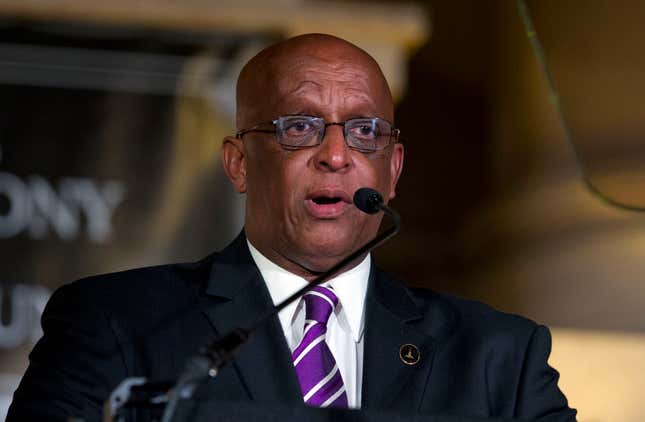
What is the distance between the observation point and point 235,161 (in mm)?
1985

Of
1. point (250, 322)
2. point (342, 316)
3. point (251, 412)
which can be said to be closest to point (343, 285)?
point (342, 316)

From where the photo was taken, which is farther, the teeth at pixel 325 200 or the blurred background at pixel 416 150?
the blurred background at pixel 416 150

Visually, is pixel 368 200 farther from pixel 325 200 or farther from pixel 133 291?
pixel 133 291

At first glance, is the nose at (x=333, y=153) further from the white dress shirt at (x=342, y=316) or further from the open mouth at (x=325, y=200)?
the white dress shirt at (x=342, y=316)

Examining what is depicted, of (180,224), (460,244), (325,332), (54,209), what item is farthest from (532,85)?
(325,332)

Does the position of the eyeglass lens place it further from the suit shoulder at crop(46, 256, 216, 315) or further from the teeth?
the suit shoulder at crop(46, 256, 216, 315)

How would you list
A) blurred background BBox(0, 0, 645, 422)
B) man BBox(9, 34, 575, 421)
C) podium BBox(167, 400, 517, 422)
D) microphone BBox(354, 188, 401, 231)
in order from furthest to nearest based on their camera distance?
blurred background BBox(0, 0, 645, 422)
man BBox(9, 34, 575, 421)
microphone BBox(354, 188, 401, 231)
podium BBox(167, 400, 517, 422)

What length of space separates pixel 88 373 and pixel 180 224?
1.10 metres

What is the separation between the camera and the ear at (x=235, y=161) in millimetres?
1973

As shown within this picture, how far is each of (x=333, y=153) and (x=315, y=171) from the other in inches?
1.6

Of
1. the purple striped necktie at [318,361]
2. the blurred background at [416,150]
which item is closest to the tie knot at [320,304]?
the purple striped necktie at [318,361]

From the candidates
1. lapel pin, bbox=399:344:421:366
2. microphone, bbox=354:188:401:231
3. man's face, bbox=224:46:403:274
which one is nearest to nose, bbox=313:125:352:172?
man's face, bbox=224:46:403:274

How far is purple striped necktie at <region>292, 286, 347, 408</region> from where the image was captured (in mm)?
1684

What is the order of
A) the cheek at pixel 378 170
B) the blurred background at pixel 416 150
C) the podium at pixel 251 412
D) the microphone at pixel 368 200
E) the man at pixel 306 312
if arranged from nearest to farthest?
the podium at pixel 251 412 < the microphone at pixel 368 200 < the man at pixel 306 312 < the cheek at pixel 378 170 < the blurred background at pixel 416 150
